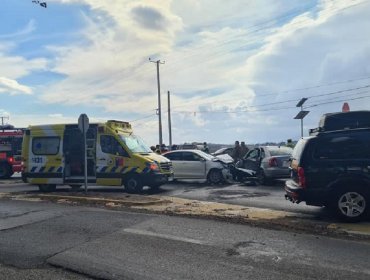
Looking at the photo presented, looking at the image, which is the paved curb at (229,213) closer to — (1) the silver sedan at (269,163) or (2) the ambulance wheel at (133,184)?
(2) the ambulance wheel at (133,184)

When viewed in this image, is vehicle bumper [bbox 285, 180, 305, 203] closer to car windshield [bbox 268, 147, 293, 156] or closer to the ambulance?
the ambulance

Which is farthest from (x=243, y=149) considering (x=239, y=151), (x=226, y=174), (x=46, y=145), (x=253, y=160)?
(x=46, y=145)

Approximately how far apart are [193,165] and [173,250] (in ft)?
38.7

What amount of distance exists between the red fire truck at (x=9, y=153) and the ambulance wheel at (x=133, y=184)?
11.7m

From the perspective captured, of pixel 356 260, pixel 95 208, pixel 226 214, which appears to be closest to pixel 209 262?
pixel 356 260

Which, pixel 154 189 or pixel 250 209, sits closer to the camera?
pixel 250 209

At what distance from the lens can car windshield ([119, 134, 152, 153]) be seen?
1541 centimetres

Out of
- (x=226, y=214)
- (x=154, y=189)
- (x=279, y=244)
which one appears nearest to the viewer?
(x=279, y=244)

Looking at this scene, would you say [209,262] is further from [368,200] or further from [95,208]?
[95,208]

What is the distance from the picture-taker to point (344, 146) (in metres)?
8.85

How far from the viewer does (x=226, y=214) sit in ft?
32.6

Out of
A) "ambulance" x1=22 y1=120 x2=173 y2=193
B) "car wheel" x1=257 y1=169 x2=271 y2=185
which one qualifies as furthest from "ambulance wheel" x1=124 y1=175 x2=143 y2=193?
"car wheel" x1=257 y1=169 x2=271 y2=185

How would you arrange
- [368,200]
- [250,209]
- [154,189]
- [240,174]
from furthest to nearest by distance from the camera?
[240,174], [154,189], [250,209], [368,200]

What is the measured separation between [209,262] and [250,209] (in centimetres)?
489
